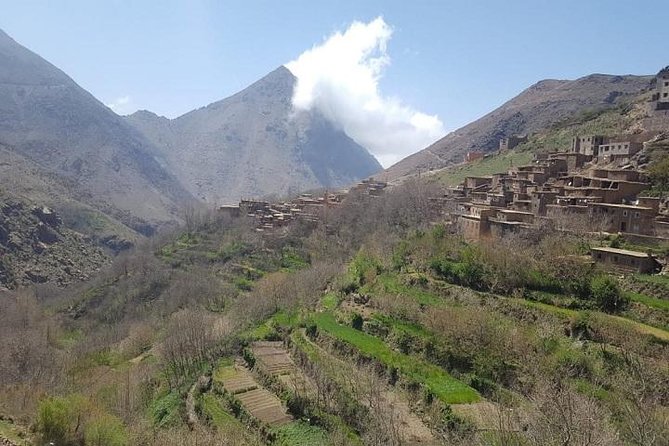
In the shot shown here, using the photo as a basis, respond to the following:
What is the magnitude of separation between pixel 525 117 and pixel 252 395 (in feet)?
372

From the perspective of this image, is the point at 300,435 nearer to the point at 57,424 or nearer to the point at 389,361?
the point at 389,361

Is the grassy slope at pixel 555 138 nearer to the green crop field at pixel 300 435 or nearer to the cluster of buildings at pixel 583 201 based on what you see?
the cluster of buildings at pixel 583 201

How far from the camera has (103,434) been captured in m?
17.9

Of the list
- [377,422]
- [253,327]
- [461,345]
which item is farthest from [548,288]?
[253,327]

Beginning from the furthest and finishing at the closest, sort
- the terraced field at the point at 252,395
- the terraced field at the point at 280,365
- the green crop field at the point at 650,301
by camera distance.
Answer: the terraced field at the point at 280,365
the terraced field at the point at 252,395
the green crop field at the point at 650,301

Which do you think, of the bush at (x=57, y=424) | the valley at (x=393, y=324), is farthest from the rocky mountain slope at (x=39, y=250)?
the bush at (x=57, y=424)

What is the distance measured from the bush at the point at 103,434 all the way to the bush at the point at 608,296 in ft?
62.1

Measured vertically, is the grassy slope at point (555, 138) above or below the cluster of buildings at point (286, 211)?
above

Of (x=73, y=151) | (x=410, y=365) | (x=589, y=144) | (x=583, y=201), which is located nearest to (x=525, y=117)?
(x=589, y=144)

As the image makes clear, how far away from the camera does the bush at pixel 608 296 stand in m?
20.9

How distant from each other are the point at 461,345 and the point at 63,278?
59195 mm

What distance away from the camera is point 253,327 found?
30.5 m

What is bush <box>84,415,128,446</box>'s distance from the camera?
17750 mm

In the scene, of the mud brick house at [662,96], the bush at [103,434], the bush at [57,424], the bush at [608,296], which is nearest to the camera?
the bush at [103,434]
